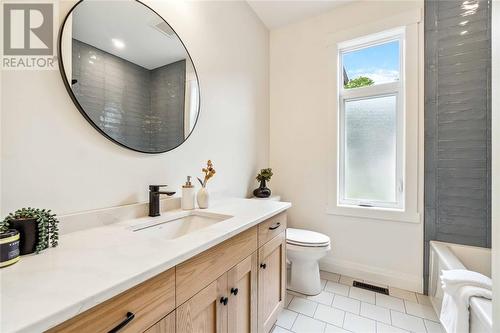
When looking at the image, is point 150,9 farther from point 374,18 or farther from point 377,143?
point 377,143

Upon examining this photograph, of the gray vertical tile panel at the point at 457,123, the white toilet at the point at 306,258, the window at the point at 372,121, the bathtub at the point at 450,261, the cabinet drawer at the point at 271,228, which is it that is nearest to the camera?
the cabinet drawer at the point at 271,228

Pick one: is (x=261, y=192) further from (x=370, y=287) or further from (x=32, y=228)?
(x=32, y=228)

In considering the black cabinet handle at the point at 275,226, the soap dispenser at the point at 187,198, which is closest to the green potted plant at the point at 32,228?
the soap dispenser at the point at 187,198

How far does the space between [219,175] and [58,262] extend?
1.24 meters

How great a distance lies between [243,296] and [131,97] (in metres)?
1.21

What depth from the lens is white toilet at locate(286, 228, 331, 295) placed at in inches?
71.9

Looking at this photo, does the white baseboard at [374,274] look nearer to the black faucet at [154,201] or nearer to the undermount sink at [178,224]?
the undermount sink at [178,224]


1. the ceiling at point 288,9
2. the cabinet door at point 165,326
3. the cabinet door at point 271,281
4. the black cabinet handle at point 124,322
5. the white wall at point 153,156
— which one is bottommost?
the cabinet door at point 271,281

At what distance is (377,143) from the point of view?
2.21 metres

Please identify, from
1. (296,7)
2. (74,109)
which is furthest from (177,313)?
(296,7)

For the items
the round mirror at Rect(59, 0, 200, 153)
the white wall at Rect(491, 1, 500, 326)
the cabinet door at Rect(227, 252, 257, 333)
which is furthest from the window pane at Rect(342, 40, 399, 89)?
the cabinet door at Rect(227, 252, 257, 333)

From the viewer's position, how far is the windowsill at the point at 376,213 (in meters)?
1.98

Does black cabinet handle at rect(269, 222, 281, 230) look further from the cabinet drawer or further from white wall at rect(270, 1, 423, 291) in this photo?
white wall at rect(270, 1, 423, 291)

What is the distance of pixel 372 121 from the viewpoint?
7.34 feet
